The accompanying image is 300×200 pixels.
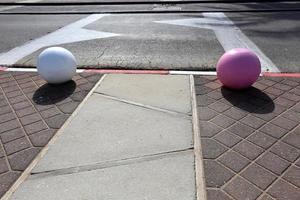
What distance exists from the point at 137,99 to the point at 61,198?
6.79ft

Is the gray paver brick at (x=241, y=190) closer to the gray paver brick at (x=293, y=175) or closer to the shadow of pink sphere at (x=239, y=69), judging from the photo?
the gray paver brick at (x=293, y=175)

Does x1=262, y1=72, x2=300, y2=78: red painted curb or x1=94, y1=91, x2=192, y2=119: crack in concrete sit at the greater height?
x1=262, y1=72, x2=300, y2=78: red painted curb

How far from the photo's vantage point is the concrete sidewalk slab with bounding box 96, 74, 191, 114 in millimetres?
4495

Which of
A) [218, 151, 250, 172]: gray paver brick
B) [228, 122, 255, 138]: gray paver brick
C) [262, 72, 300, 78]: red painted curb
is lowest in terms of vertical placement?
[218, 151, 250, 172]: gray paver brick

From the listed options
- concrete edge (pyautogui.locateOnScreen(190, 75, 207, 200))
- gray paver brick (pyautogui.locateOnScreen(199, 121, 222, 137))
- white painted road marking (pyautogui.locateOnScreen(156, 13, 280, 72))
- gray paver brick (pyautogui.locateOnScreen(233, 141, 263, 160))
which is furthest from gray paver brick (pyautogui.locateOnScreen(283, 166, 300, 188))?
white painted road marking (pyautogui.locateOnScreen(156, 13, 280, 72))

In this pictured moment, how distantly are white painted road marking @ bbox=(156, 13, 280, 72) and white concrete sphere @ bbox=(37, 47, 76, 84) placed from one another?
10.5 ft

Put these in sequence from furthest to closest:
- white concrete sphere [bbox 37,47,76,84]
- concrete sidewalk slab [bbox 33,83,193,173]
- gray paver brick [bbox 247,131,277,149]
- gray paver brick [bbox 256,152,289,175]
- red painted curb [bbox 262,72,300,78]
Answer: red painted curb [bbox 262,72,300,78]
white concrete sphere [bbox 37,47,76,84]
gray paver brick [bbox 247,131,277,149]
concrete sidewalk slab [bbox 33,83,193,173]
gray paver brick [bbox 256,152,289,175]

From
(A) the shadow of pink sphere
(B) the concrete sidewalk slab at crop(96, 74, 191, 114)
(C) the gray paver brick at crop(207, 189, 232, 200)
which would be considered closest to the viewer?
(C) the gray paver brick at crop(207, 189, 232, 200)

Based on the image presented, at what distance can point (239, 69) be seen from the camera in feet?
15.2

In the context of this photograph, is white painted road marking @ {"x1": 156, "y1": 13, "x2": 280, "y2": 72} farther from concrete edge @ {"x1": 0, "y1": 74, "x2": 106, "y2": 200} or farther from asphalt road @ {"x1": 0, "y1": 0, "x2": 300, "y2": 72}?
concrete edge @ {"x1": 0, "y1": 74, "x2": 106, "y2": 200}

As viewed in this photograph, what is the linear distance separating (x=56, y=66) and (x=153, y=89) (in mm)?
1464

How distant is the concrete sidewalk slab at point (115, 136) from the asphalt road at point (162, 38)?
2054 millimetres

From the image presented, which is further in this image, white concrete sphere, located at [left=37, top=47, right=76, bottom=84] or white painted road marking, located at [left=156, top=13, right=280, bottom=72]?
white painted road marking, located at [left=156, top=13, right=280, bottom=72]

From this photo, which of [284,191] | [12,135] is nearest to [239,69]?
[284,191]
